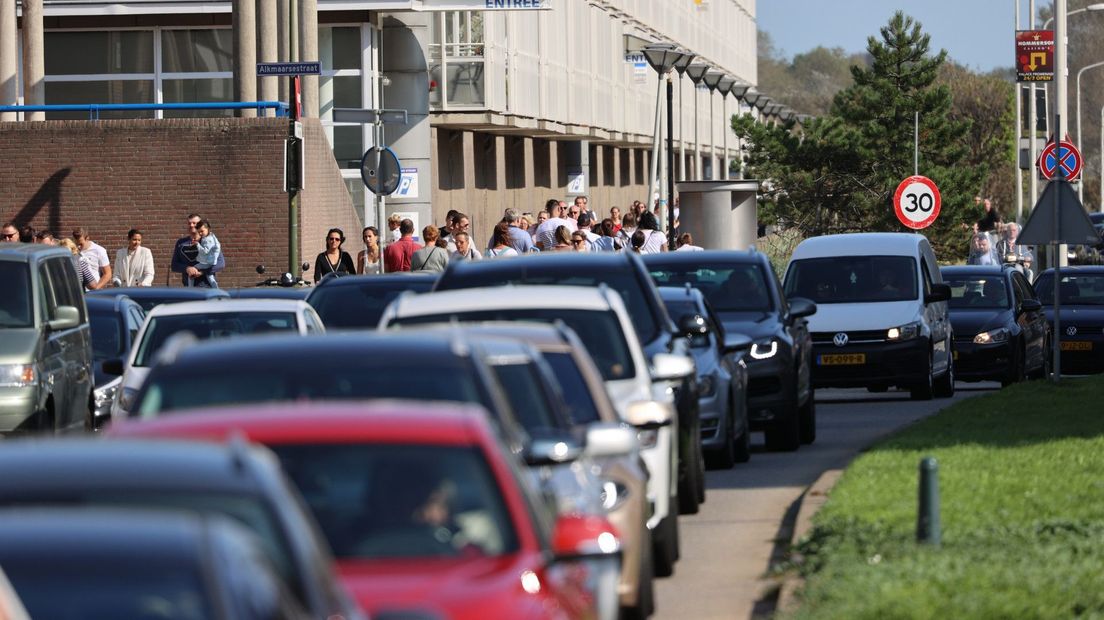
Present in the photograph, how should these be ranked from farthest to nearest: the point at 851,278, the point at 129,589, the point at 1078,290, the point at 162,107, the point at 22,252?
the point at 162,107 < the point at 1078,290 < the point at 851,278 < the point at 22,252 < the point at 129,589

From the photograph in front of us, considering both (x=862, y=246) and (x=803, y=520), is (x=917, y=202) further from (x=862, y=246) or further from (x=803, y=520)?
(x=803, y=520)

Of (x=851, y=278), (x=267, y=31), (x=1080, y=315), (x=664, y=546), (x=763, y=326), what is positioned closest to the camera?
(x=664, y=546)

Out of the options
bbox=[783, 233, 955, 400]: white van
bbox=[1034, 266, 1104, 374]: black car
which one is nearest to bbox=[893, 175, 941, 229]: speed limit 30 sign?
bbox=[1034, 266, 1104, 374]: black car

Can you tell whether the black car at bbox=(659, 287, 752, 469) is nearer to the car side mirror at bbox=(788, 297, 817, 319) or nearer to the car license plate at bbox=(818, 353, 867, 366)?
the car side mirror at bbox=(788, 297, 817, 319)

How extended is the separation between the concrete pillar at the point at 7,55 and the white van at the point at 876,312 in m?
17.9

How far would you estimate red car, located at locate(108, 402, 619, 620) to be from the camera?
6.01 meters

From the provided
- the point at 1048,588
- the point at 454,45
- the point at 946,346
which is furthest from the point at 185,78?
the point at 1048,588

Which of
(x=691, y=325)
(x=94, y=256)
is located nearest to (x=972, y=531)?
(x=691, y=325)

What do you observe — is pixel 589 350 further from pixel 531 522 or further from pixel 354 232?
pixel 354 232

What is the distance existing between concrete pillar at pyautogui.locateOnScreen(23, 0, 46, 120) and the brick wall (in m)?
4.33

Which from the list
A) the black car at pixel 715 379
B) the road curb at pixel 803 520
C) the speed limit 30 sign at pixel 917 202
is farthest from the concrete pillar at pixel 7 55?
the road curb at pixel 803 520

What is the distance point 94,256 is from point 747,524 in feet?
55.3

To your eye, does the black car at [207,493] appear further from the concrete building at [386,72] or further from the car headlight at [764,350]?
the concrete building at [386,72]

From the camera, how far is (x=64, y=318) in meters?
17.0
